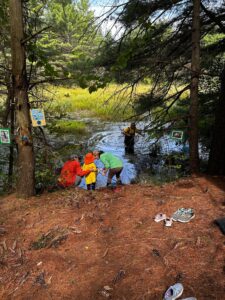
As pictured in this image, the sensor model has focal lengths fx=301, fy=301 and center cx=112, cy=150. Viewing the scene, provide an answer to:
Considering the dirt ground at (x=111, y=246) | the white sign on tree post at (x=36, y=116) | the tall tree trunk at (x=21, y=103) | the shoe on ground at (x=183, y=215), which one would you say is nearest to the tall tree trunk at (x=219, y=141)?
the dirt ground at (x=111, y=246)

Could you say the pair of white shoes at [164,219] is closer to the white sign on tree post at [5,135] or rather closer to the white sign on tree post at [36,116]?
the white sign on tree post at [36,116]

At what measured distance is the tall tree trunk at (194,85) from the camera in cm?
642

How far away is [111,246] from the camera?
12.9 ft

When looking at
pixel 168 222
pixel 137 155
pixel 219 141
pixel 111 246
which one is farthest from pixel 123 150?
pixel 111 246

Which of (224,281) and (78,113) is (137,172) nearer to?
(224,281)

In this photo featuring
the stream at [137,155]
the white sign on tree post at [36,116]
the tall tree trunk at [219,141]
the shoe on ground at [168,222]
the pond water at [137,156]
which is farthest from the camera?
the pond water at [137,156]

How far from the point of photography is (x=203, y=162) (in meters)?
11.0

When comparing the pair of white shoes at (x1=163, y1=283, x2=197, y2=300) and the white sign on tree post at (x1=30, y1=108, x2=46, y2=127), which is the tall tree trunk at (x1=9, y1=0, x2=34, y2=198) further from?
the pair of white shoes at (x1=163, y1=283, x2=197, y2=300)

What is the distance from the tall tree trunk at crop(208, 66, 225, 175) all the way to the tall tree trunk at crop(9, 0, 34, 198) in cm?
431

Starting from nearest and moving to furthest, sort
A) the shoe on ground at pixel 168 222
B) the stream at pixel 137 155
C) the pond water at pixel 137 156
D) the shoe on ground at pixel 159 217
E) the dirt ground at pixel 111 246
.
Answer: the dirt ground at pixel 111 246 → the shoe on ground at pixel 168 222 → the shoe on ground at pixel 159 217 → the stream at pixel 137 155 → the pond water at pixel 137 156

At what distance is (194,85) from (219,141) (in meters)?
1.58

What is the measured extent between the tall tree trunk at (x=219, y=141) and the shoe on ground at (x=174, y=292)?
481 centimetres

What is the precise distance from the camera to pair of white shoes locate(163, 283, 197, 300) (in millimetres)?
2884

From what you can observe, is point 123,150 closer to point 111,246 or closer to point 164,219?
point 164,219
